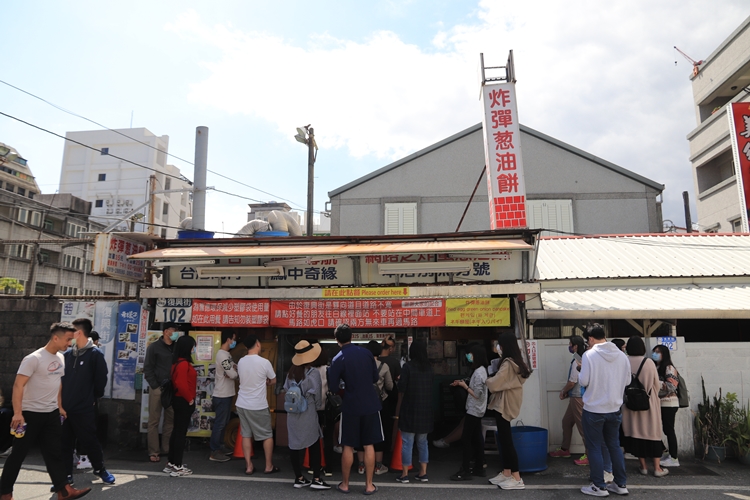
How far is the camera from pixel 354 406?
611 centimetres

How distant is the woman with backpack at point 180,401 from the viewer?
681 cm

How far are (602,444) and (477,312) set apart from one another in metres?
2.78

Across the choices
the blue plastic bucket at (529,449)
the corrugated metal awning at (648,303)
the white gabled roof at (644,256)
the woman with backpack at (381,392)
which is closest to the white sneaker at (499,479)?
the blue plastic bucket at (529,449)

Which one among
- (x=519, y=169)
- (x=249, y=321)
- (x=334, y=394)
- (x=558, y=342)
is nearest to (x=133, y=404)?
(x=249, y=321)

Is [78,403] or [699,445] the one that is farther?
[699,445]

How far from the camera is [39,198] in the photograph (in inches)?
1561

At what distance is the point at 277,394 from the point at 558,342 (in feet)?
16.1

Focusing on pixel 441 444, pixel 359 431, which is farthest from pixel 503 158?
pixel 359 431

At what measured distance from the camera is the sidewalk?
21.2 ft

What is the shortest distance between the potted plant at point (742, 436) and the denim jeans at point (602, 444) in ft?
8.65

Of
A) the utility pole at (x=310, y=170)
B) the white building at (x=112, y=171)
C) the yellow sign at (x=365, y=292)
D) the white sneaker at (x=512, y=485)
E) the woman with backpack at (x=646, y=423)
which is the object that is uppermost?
the white building at (x=112, y=171)

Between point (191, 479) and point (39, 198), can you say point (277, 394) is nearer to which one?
point (191, 479)

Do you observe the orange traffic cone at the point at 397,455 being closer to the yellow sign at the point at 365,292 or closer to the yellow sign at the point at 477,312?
the yellow sign at the point at 477,312

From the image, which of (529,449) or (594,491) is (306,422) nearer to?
(529,449)
